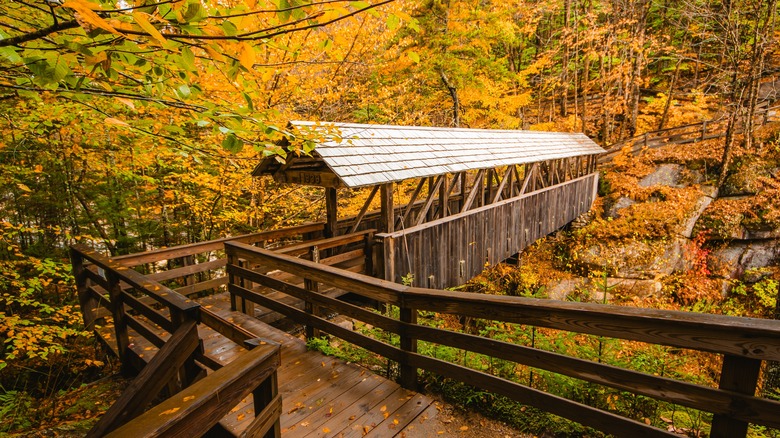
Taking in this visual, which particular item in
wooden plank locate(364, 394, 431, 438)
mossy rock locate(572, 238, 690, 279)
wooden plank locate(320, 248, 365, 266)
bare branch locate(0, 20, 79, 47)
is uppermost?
bare branch locate(0, 20, 79, 47)

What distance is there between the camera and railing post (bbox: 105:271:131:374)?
415cm

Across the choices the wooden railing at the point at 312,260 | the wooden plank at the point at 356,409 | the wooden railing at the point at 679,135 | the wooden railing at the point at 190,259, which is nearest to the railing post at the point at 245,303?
the wooden railing at the point at 312,260

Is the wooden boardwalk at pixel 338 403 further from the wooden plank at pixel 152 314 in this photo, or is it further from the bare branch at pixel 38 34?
the bare branch at pixel 38 34

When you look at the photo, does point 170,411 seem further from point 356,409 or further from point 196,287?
point 196,287

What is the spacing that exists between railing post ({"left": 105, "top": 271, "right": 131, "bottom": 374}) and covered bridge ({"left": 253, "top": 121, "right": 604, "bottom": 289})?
9.05ft

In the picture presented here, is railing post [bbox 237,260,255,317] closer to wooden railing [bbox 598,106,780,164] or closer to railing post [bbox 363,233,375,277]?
railing post [bbox 363,233,375,277]

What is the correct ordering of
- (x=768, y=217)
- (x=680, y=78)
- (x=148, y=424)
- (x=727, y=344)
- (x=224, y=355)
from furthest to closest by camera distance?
(x=680, y=78), (x=768, y=217), (x=224, y=355), (x=727, y=344), (x=148, y=424)

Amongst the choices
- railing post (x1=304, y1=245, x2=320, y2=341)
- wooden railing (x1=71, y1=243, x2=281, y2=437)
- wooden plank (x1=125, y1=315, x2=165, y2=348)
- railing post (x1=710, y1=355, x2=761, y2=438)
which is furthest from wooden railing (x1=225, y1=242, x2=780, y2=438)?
wooden plank (x1=125, y1=315, x2=165, y2=348)

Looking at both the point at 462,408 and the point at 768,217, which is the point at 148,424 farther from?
the point at 768,217

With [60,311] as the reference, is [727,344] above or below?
above

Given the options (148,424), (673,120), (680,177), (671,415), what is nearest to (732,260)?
(680,177)

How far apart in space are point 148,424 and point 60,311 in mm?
6894

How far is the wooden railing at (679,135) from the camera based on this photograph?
58.5 feet

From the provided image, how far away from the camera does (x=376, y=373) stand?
3.78 metres
